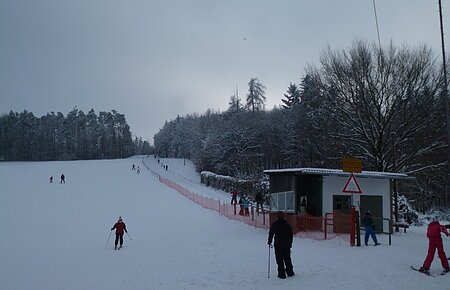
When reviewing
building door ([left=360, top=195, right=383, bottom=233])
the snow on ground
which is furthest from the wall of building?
the snow on ground

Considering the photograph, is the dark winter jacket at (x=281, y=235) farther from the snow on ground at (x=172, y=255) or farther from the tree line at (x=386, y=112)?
the tree line at (x=386, y=112)

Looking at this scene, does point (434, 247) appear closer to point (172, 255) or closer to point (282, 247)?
point (282, 247)

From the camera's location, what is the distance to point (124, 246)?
20.1 metres

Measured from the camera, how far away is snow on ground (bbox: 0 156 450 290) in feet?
35.5

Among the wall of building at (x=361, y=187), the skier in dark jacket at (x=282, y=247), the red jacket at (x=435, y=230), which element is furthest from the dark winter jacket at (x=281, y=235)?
the wall of building at (x=361, y=187)

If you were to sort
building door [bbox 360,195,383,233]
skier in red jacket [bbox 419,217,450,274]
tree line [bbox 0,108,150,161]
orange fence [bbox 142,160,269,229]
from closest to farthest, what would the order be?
skier in red jacket [bbox 419,217,450,274], building door [bbox 360,195,383,233], orange fence [bbox 142,160,269,229], tree line [bbox 0,108,150,161]

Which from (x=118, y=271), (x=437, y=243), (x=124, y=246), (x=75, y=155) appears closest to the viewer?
(x=437, y=243)

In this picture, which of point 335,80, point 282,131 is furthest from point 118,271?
point 282,131

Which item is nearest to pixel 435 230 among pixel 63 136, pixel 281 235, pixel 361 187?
Answer: pixel 281 235

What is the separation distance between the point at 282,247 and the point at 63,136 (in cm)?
16571

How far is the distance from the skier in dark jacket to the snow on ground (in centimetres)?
27

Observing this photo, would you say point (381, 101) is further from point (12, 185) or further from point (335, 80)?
point (12, 185)

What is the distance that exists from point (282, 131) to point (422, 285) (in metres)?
61.1

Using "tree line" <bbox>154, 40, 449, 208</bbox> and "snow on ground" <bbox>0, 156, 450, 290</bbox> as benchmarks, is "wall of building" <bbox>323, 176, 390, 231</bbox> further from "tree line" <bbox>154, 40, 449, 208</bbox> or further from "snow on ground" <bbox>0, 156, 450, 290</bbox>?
"tree line" <bbox>154, 40, 449, 208</bbox>
